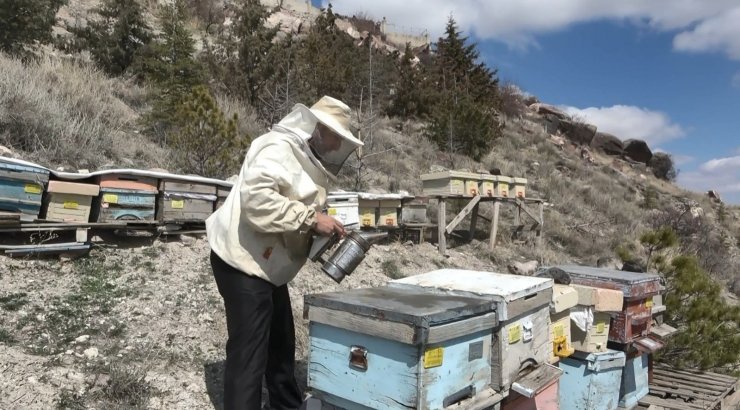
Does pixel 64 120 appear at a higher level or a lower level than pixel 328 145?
higher

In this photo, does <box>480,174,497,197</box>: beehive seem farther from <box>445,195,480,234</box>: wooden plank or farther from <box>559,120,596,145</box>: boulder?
<box>559,120,596,145</box>: boulder

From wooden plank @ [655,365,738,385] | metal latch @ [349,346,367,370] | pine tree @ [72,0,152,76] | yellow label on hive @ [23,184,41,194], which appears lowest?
wooden plank @ [655,365,738,385]

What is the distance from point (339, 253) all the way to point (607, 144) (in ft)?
95.7

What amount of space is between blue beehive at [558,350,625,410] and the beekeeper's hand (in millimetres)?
2006

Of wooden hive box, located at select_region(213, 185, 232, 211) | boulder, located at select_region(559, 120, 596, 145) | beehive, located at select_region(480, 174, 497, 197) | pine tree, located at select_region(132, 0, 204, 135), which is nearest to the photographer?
wooden hive box, located at select_region(213, 185, 232, 211)

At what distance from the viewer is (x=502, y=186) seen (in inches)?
394

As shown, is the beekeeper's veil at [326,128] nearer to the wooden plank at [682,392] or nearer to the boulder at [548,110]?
the wooden plank at [682,392]

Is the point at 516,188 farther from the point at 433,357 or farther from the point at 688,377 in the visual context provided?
the point at 433,357

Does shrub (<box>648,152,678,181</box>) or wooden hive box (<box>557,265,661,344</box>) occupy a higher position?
shrub (<box>648,152,678,181</box>)

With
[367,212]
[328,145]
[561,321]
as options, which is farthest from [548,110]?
[328,145]

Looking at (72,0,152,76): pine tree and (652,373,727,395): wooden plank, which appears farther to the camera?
(72,0,152,76): pine tree

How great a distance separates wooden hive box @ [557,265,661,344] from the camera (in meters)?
3.81

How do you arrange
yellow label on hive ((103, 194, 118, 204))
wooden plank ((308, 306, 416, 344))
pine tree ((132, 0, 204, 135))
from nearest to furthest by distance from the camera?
wooden plank ((308, 306, 416, 344)) < yellow label on hive ((103, 194, 118, 204)) < pine tree ((132, 0, 204, 135))

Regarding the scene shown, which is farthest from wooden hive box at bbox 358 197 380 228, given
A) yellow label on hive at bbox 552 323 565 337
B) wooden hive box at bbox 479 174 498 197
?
yellow label on hive at bbox 552 323 565 337
